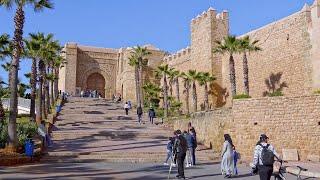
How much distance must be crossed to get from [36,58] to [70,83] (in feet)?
87.2

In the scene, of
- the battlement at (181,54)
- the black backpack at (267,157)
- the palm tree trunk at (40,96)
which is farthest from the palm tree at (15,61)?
the battlement at (181,54)

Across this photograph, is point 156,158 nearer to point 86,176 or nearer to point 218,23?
point 86,176

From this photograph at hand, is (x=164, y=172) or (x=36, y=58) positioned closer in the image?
(x=164, y=172)

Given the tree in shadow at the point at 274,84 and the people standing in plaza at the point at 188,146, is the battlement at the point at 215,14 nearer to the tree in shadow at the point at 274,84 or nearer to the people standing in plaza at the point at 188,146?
the tree in shadow at the point at 274,84

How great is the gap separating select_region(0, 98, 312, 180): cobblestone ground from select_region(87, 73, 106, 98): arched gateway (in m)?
27.0

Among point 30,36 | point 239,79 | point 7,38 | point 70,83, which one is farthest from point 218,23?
point 70,83

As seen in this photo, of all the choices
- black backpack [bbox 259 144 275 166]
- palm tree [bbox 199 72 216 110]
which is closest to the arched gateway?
palm tree [bbox 199 72 216 110]

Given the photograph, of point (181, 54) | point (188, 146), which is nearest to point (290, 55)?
point (188, 146)

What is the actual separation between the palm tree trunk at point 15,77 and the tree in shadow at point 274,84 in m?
17.1

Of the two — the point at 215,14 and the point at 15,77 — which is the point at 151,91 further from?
the point at 15,77

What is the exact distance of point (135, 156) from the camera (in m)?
16.5

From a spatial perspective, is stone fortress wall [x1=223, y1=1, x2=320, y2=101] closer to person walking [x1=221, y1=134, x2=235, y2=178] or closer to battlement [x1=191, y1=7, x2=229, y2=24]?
battlement [x1=191, y1=7, x2=229, y2=24]

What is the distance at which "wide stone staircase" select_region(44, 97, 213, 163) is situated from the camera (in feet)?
53.2

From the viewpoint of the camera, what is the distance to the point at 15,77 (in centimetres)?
1633
